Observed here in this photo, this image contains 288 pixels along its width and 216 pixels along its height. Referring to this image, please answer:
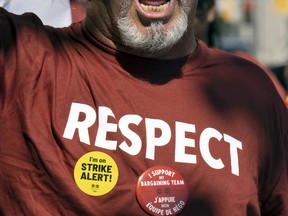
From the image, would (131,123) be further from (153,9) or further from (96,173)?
(153,9)

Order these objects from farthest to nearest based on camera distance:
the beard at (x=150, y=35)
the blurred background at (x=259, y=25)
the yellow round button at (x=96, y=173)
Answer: the blurred background at (x=259, y=25) < the beard at (x=150, y=35) < the yellow round button at (x=96, y=173)

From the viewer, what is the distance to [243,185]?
303 centimetres

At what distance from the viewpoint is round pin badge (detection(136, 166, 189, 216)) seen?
288cm

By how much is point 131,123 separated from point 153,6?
0.41m

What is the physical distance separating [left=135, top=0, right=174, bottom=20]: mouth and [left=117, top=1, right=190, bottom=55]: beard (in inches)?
1.0

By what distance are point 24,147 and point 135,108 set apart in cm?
40

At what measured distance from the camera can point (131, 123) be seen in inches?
115

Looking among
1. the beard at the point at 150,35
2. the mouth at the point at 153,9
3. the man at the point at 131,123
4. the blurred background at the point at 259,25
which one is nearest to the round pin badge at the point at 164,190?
the man at the point at 131,123

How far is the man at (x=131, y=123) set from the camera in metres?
2.82

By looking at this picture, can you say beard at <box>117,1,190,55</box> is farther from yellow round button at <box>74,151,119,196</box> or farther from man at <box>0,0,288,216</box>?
yellow round button at <box>74,151,119,196</box>

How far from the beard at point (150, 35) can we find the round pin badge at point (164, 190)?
42 centimetres

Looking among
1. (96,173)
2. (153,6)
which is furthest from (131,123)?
(153,6)

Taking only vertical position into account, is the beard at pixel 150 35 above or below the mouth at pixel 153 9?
below

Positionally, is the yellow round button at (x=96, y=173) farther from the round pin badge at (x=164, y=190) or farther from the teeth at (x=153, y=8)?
the teeth at (x=153, y=8)
